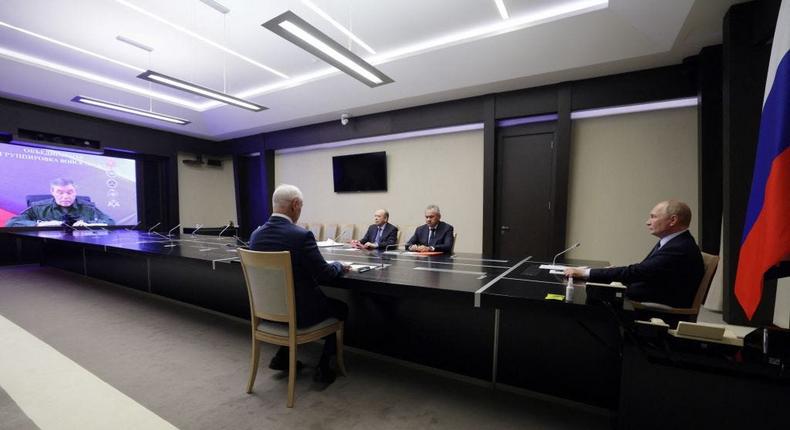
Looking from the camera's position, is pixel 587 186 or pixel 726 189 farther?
pixel 587 186

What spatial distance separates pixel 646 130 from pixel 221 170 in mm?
8752

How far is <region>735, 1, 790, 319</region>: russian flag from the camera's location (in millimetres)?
1185

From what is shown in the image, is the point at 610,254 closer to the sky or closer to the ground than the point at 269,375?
closer to the sky

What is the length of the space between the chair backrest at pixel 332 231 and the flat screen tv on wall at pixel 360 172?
715 millimetres

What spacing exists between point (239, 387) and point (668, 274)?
2592mm

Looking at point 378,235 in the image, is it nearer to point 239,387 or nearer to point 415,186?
point 415,186

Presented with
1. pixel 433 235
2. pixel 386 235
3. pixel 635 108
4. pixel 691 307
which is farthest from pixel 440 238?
pixel 635 108

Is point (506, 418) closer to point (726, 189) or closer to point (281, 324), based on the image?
point (281, 324)

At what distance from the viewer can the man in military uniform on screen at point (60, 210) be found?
5.84 metres

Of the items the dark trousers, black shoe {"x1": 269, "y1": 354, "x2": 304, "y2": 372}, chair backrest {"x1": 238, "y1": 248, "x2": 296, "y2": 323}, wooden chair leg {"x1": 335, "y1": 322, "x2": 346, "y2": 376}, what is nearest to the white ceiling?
chair backrest {"x1": 238, "y1": 248, "x2": 296, "y2": 323}

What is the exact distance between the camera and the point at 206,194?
320 inches

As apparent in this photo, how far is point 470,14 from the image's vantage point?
3.50 meters

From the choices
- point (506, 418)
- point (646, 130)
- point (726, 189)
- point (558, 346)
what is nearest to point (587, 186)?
point (646, 130)

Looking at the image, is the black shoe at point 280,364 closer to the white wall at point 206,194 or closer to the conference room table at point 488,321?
the conference room table at point 488,321
